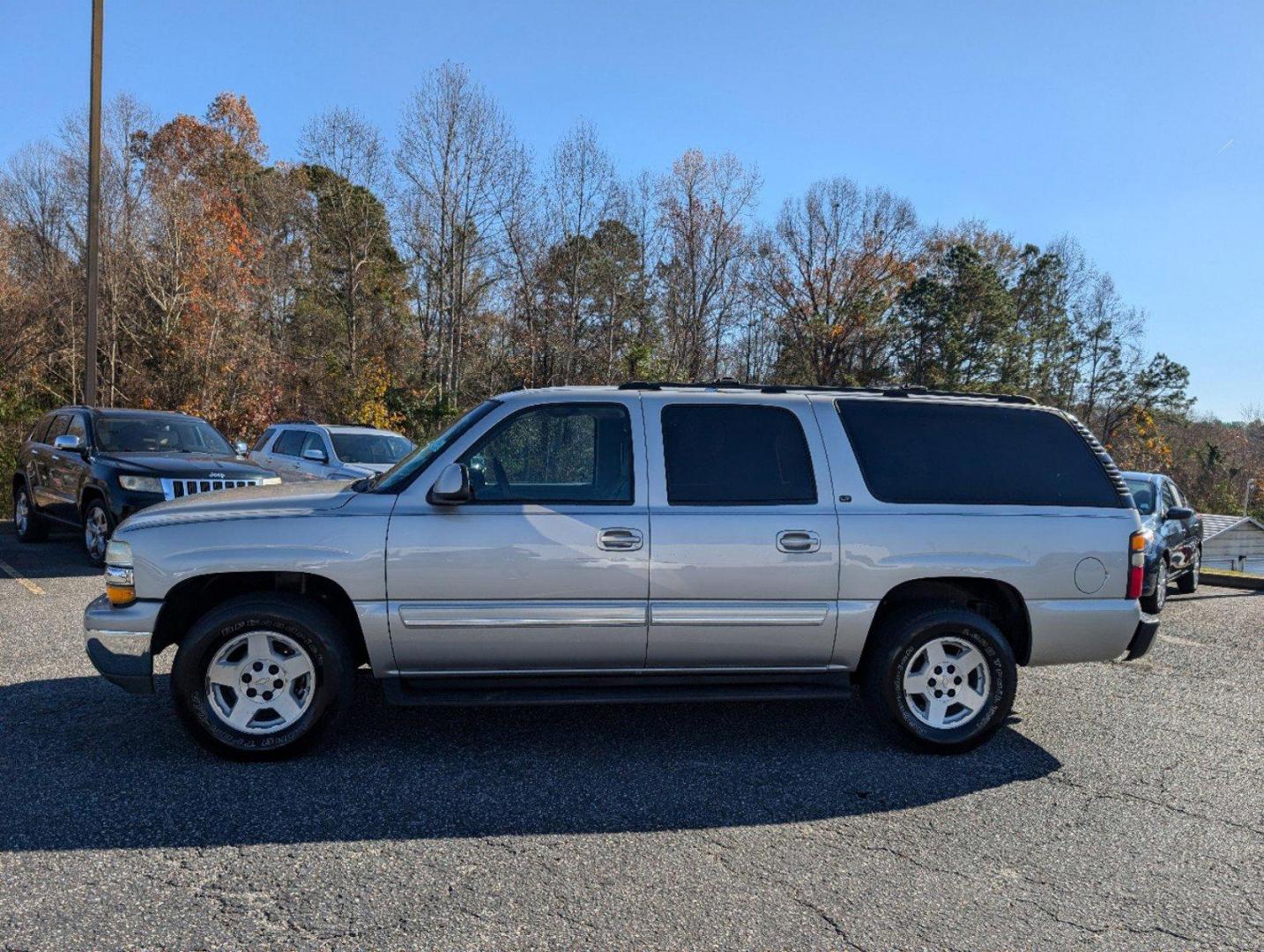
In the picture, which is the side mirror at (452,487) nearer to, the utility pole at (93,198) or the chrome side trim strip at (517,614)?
the chrome side trim strip at (517,614)

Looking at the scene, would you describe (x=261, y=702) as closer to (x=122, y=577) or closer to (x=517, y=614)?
(x=122, y=577)

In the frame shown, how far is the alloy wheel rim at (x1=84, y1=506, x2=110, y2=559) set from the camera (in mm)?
10250

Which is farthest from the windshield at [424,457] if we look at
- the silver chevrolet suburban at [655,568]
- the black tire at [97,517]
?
the black tire at [97,517]

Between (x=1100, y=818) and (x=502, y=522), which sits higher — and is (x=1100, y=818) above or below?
below

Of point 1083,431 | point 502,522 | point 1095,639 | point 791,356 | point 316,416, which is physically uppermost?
point 791,356

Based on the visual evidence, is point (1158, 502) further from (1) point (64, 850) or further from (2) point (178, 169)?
(2) point (178, 169)

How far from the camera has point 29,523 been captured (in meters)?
12.5

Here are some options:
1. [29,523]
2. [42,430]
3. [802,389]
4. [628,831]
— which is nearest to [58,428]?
[42,430]

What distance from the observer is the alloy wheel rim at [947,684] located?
4867 mm

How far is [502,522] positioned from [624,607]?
2.39 feet

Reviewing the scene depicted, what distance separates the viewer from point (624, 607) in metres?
4.58

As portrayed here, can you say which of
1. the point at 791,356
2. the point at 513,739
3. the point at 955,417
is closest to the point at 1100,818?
the point at 955,417

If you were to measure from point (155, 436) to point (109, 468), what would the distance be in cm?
133

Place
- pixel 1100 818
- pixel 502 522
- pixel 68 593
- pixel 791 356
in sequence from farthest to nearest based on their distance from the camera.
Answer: pixel 791 356 < pixel 68 593 < pixel 502 522 < pixel 1100 818
